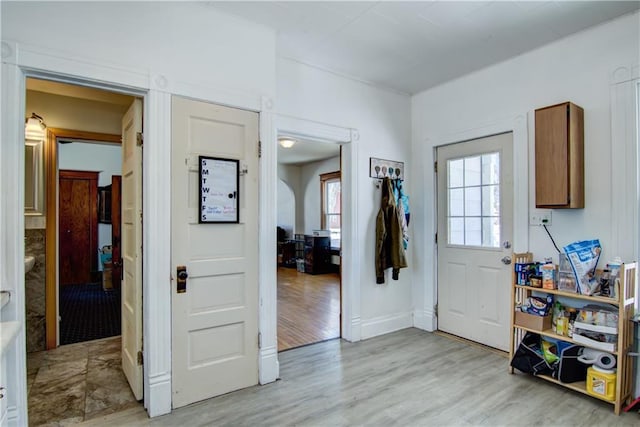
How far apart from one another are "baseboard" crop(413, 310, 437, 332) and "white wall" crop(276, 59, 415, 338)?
71 mm

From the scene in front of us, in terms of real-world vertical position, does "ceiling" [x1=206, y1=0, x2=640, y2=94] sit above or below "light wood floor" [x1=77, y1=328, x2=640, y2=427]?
above

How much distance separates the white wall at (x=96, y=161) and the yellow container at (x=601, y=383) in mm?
7392

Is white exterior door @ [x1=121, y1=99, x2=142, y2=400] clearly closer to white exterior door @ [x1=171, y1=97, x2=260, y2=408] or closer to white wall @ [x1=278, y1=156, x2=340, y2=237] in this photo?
white exterior door @ [x1=171, y1=97, x2=260, y2=408]

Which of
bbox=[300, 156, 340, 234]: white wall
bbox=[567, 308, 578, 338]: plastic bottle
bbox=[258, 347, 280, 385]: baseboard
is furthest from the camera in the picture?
bbox=[300, 156, 340, 234]: white wall

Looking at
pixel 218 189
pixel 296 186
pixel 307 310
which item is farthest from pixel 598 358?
pixel 296 186

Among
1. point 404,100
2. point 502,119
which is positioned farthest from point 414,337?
point 404,100

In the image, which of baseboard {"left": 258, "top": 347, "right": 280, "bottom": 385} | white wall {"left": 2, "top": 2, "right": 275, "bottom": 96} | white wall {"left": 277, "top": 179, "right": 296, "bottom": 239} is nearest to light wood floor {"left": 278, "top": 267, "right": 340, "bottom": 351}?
baseboard {"left": 258, "top": 347, "right": 280, "bottom": 385}

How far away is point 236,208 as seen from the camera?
8.29ft

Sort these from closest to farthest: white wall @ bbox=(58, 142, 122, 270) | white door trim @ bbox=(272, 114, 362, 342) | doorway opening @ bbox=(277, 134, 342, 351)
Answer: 1. white door trim @ bbox=(272, 114, 362, 342)
2. doorway opening @ bbox=(277, 134, 342, 351)
3. white wall @ bbox=(58, 142, 122, 270)

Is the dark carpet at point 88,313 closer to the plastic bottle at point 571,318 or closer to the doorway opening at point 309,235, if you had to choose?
the doorway opening at point 309,235

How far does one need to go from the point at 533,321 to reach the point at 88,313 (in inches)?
194

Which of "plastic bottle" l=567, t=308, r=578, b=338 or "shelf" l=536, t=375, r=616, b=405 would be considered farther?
"plastic bottle" l=567, t=308, r=578, b=338

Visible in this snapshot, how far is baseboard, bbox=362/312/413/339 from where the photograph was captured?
363cm

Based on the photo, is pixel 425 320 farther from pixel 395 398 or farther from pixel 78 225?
pixel 78 225
